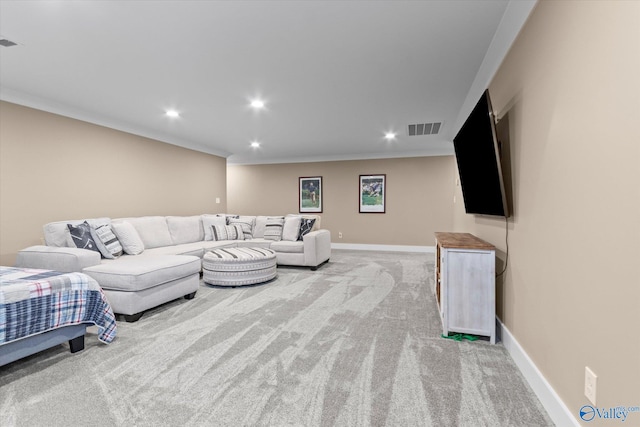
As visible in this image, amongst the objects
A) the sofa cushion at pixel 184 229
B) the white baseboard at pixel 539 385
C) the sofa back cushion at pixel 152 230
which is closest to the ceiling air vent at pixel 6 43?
the sofa back cushion at pixel 152 230

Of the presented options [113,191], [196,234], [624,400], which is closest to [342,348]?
[624,400]

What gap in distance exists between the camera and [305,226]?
17.9 ft

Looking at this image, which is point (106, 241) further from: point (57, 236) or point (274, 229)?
point (274, 229)

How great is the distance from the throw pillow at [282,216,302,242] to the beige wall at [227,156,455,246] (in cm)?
248

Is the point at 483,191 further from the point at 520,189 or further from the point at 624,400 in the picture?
the point at 624,400

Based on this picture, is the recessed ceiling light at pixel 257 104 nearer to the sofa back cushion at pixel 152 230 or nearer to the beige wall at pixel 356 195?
the sofa back cushion at pixel 152 230

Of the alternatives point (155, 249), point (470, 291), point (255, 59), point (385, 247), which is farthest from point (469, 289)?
point (385, 247)

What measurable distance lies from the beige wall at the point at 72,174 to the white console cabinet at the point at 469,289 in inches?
193

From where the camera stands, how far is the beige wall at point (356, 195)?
7.16 m

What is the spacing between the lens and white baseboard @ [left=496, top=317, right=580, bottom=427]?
1416 mm

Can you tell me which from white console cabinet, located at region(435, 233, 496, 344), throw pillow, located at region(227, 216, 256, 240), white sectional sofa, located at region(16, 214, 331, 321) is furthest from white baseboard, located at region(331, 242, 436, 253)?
white console cabinet, located at region(435, 233, 496, 344)

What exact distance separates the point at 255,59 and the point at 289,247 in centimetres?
312

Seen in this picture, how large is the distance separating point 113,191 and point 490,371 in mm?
5479

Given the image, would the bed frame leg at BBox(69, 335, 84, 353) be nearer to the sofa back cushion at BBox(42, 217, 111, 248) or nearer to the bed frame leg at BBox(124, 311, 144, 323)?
the bed frame leg at BBox(124, 311, 144, 323)
